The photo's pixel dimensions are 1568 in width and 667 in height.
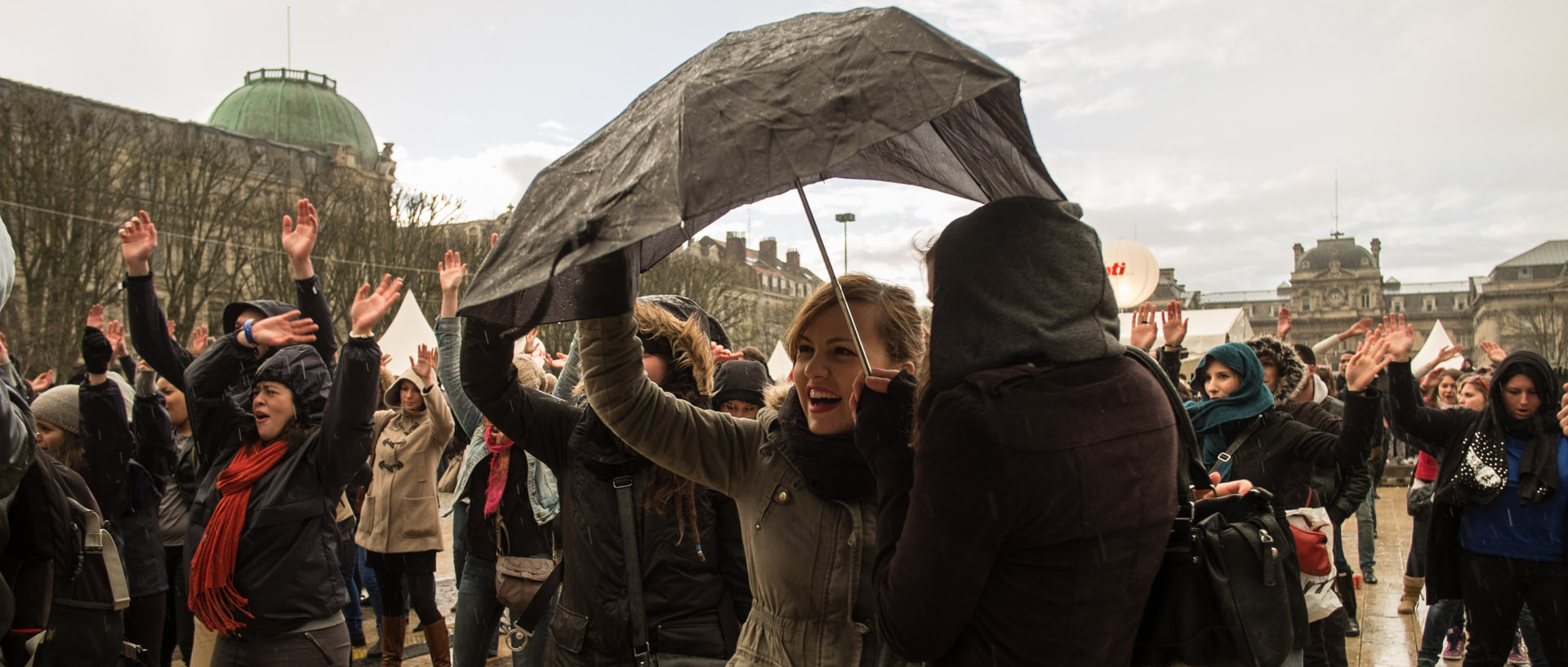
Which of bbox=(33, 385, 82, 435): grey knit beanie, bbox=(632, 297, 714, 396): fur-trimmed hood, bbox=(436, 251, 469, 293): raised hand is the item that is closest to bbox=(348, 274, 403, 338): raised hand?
bbox=(436, 251, 469, 293): raised hand

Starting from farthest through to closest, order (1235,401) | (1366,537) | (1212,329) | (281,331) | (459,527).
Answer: (1212,329), (1366,537), (459,527), (1235,401), (281,331)

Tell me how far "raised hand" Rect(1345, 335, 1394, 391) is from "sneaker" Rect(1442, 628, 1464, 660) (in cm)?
334

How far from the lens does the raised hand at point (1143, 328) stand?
486 cm

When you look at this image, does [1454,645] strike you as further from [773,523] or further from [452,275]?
[452,275]

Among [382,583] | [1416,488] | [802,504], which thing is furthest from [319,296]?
[1416,488]

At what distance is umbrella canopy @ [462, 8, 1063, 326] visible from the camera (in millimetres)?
1682

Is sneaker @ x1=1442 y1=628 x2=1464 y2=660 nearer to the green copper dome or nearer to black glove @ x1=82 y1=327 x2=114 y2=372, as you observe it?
black glove @ x1=82 y1=327 x2=114 y2=372

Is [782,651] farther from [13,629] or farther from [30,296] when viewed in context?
[30,296]

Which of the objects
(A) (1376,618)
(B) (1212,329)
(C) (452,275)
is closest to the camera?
(C) (452,275)

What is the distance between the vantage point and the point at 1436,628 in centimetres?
621

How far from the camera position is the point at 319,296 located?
4773 millimetres

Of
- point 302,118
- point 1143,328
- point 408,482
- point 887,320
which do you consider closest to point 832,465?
point 887,320

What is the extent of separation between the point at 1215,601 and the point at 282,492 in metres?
3.41

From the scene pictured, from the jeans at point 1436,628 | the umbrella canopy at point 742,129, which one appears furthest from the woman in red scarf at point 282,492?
the jeans at point 1436,628
